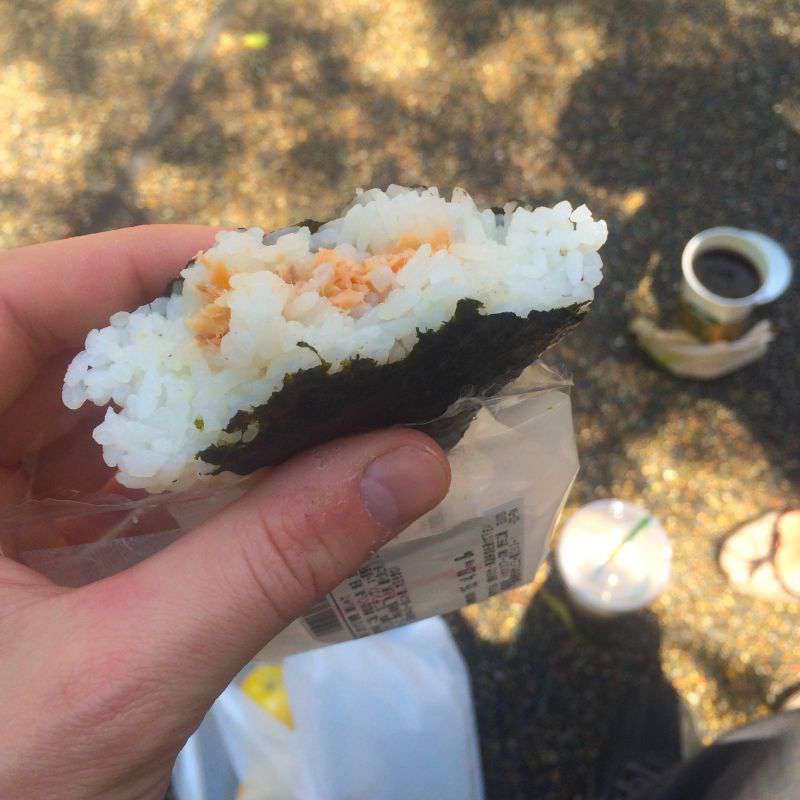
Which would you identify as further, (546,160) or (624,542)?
(546,160)

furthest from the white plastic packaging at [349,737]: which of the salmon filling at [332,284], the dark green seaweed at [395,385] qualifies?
the salmon filling at [332,284]

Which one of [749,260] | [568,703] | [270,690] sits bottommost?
[568,703]

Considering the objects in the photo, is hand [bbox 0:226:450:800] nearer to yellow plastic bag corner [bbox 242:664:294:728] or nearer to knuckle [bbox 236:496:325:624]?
knuckle [bbox 236:496:325:624]

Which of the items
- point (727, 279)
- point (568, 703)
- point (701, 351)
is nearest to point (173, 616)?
point (568, 703)

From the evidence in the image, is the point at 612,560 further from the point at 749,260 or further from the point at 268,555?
the point at 268,555

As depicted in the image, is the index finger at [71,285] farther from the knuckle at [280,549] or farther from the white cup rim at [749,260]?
the white cup rim at [749,260]

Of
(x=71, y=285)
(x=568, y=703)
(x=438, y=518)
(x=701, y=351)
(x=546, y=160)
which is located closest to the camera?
(x=438, y=518)

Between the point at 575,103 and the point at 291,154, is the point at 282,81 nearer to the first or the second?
the point at 291,154
